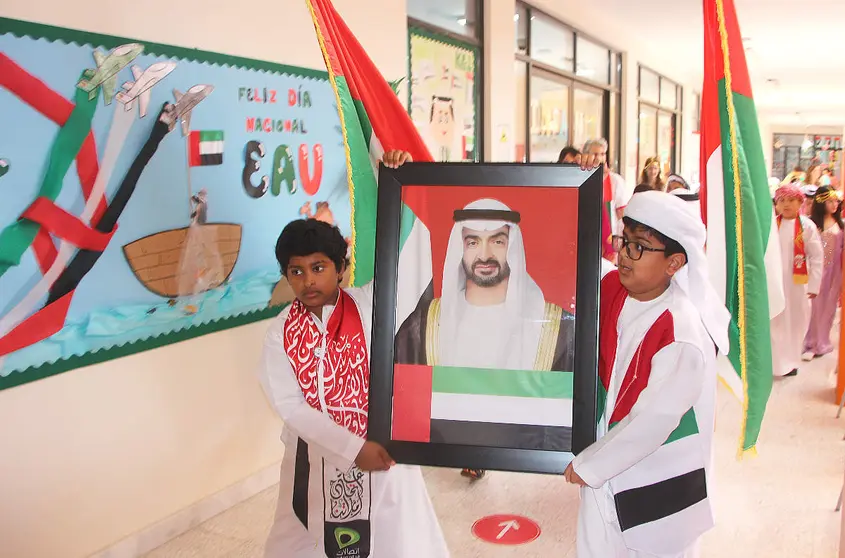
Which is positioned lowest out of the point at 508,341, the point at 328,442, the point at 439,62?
the point at 328,442

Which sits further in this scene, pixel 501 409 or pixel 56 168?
pixel 56 168

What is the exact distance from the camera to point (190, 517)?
9.32ft

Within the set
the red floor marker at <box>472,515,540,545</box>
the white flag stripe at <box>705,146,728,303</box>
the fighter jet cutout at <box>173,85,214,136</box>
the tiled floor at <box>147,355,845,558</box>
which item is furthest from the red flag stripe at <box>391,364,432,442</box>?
the fighter jet cutout at <box>173,85,214,136</box>

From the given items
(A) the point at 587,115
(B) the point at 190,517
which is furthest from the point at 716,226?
(A) the point at 587,115

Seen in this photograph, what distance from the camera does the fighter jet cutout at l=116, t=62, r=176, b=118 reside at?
2.44 m

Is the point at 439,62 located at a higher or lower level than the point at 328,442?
higher

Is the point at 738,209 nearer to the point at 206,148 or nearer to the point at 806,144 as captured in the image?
the point at 206,148

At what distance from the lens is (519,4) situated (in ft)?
18.7

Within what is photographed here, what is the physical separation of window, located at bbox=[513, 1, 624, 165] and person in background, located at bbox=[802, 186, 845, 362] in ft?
7.33

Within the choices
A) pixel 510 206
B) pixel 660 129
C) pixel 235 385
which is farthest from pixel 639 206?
pixel 660 129

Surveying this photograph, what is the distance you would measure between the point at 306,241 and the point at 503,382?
1.95ft

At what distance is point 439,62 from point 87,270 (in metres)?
2.76

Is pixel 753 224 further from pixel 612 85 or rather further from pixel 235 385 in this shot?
pixel 612 85

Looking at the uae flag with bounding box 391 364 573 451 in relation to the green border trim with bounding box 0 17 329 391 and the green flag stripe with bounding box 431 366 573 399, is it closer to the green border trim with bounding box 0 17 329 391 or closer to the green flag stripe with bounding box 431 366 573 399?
the green flag stripe with bounding box 431 366 573 399
